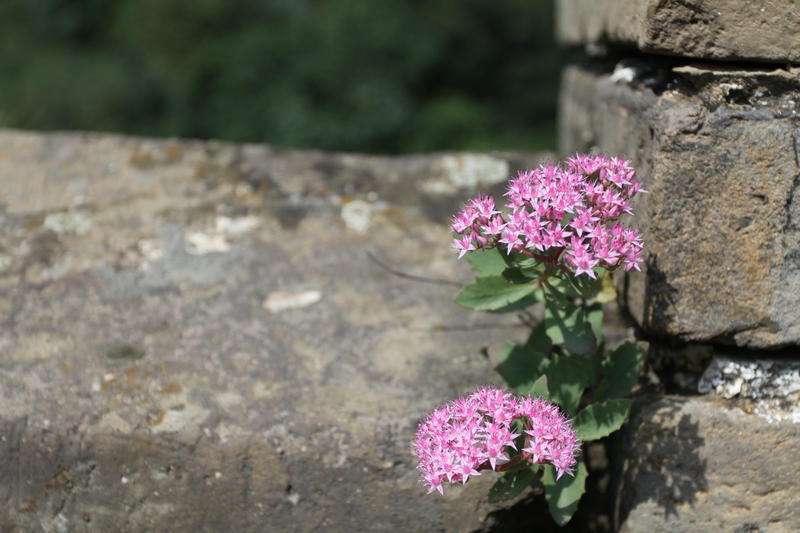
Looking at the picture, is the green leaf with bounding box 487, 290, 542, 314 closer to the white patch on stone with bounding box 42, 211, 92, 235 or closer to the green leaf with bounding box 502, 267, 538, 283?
the green leaf with bounding box 502, 267, 538, 283

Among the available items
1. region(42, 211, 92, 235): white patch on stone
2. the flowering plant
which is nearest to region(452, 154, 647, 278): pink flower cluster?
the flowering plant

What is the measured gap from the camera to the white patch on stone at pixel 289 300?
6.61ft

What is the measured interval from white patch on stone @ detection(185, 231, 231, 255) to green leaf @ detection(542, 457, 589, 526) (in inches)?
46.9

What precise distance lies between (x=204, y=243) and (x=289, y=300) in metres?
0.38

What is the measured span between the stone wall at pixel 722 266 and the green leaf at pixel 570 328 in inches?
7.5

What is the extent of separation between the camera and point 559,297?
1.53 meters

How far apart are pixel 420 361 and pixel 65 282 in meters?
1.04

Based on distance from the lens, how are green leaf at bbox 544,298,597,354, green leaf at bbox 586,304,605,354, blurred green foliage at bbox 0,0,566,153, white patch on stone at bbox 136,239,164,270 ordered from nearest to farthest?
green leaf at bbox 544,298,597,354 < green leaf at bbox 586,304,605,354 < white patch on stone at bbox 136,239,164,270 < blurred green foliage at bbox 0,0,566,153

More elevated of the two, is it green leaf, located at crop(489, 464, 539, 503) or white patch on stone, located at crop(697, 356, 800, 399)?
white patch on stone, located at crop(697, 356, 800, 399)

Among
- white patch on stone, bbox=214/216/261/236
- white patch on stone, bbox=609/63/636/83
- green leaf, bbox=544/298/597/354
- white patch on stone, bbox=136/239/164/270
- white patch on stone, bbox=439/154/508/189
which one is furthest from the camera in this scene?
white patch on stone, bbox=439/154/508/189

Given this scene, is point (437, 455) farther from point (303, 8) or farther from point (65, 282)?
point (303, 8)

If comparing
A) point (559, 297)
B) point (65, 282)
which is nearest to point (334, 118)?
point (65, 282)

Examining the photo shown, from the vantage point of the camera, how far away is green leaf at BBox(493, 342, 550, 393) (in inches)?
63.7

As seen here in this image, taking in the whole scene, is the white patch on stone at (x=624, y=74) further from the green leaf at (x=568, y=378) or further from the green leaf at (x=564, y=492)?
the green leaf at (x=564, y=492)
